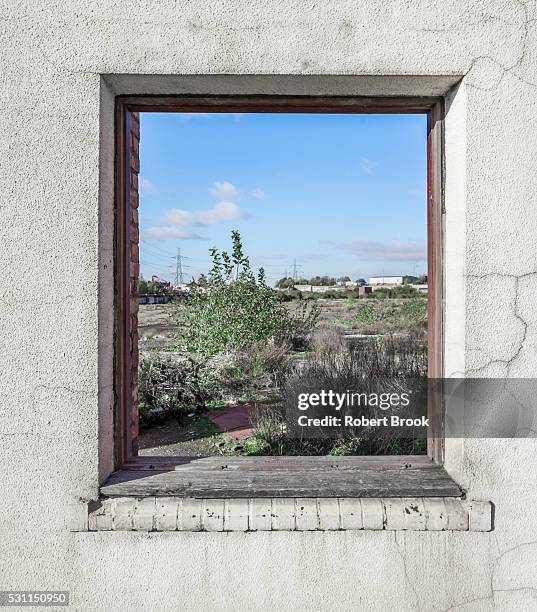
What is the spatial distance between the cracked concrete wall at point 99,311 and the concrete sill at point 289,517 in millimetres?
46

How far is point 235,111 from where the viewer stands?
1.86 m

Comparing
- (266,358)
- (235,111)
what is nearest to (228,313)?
(266,358)

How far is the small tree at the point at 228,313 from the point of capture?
4.64 metres

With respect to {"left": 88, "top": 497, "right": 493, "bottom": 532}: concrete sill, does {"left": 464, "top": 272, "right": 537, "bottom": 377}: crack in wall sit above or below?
above

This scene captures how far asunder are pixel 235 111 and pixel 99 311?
955 mm

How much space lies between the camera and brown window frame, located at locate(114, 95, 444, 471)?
1.82 m

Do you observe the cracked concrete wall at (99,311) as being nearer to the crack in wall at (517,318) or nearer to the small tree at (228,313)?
the crack in wall at (517,318)

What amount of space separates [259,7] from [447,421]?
5.52 ft

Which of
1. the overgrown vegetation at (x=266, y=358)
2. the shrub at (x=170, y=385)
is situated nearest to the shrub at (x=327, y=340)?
the overgrown vegetation at (x=266, y=358)

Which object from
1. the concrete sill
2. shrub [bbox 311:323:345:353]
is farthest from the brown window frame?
shrub [bbox 311:323:345:353]

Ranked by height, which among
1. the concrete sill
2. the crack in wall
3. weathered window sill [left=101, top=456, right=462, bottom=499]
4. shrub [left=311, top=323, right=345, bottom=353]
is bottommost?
the concrete sill

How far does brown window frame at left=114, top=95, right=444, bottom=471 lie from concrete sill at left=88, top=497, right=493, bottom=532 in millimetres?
202

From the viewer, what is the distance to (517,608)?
1690 millimetres

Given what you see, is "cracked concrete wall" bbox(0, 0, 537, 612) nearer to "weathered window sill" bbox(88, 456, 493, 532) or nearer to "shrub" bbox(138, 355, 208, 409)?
"weathered window sill" bbox(88, 456, 493, 532)
